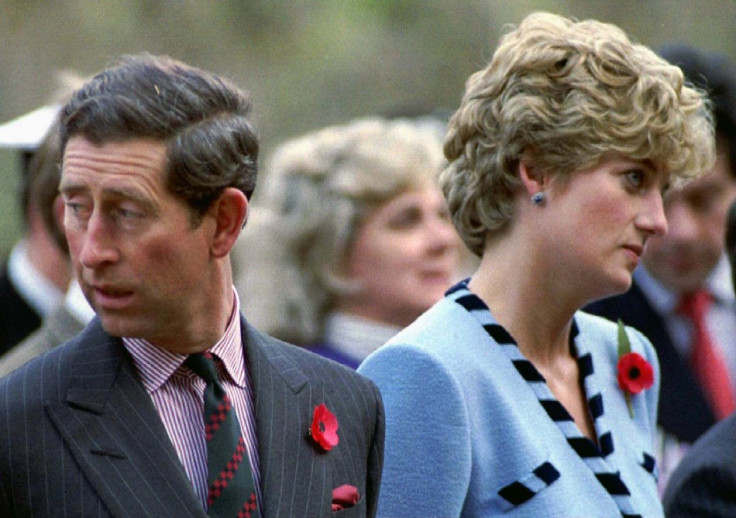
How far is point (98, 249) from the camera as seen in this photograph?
2.63 meters

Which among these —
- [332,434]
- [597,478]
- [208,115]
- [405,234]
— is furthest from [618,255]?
[405,234]

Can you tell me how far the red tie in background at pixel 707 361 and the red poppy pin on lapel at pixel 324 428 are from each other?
2703 millimetres

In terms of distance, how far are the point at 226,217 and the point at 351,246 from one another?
260 cm

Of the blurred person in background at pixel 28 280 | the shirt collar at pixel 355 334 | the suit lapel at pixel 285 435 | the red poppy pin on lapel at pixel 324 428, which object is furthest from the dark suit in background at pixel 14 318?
the red poppy pin on lapel at pixel 324 428

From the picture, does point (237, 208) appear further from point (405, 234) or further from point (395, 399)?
point (405, 234)

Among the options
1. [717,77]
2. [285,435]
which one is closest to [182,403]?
[285,435]

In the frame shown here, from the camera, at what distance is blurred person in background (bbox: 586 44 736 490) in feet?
17.8

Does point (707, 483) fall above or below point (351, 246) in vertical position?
below

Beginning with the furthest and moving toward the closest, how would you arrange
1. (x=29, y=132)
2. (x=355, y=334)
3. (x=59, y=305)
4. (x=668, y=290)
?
(x=668, y=290), (x=355, y=334), (x=29, y=132), (x=59, y=305)

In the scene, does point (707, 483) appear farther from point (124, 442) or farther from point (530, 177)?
point (124, 442)

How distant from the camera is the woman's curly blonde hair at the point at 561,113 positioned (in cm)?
340

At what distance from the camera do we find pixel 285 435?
2.87 m

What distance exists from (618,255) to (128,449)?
1.32 m

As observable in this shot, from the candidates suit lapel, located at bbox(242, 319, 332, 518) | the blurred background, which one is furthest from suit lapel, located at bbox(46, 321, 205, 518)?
the blurred background
